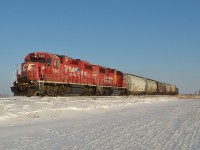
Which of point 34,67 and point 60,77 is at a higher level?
point 34,67

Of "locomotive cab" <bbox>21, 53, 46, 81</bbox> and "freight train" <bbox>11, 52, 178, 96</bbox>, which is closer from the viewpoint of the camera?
"freight train" <bbox>11, 52, 178, 96</bbox>

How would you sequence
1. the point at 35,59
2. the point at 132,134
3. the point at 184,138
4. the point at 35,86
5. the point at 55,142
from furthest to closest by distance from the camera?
the point at 35,59 → the point at 35,86 → the point at 132,134 → the point at 184,138 → the point at 55,142

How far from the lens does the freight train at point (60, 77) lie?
22597 millimetres

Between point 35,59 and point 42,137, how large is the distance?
18.2m

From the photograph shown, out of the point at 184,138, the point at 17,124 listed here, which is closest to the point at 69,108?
the point at 17,124

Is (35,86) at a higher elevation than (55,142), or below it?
higher

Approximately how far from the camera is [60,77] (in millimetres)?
25141

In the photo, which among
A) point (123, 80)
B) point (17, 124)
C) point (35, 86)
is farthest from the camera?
point (123, 80)

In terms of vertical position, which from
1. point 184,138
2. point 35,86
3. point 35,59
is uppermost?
point 35,59

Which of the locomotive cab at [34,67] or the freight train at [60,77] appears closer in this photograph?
the freight train at [60,77]

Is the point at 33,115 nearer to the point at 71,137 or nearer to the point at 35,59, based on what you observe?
the point at 71,137

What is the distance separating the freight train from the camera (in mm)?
22597

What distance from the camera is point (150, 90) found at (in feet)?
177

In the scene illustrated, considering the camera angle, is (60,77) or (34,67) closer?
(34,67)
